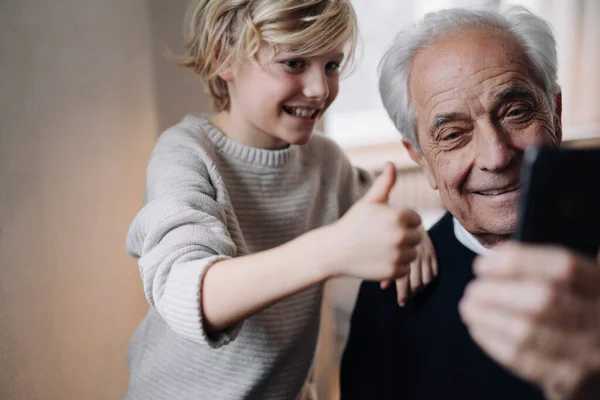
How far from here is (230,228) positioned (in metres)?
1.15

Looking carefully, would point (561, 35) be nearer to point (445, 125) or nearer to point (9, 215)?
point (445, 125)

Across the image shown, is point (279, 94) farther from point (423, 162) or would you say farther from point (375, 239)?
point (375, 239)

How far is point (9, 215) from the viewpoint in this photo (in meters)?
1.05

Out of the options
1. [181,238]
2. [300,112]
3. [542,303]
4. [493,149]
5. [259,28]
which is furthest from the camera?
[300,112]

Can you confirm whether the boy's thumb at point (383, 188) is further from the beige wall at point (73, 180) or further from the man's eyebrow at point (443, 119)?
the beige wall at point (73, 180)

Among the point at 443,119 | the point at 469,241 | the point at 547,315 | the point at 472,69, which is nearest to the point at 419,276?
the point at 469,241

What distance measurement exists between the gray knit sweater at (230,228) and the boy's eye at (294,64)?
202 millimetres

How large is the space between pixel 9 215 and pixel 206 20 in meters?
0.58

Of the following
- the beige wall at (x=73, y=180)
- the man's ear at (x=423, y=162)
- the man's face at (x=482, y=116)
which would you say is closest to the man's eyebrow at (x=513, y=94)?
the man's face at (x=482, y=116)

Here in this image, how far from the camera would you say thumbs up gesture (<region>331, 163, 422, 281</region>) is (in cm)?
68

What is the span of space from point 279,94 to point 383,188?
0.57m

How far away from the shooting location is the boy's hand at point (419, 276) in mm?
1257

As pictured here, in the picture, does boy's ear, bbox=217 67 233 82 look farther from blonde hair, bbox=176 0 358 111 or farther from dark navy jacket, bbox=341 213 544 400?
dark navy jacket, bbox=341 213 544 400

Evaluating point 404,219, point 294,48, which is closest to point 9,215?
point 294,48
